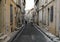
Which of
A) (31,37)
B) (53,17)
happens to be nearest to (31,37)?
(31,37)

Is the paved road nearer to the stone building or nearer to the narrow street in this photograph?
the narrow street

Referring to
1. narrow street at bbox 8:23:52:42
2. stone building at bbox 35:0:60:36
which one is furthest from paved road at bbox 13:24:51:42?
stone building at bbox 35:0:60:36

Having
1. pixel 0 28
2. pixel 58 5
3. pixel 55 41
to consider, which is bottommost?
pixel 55 41

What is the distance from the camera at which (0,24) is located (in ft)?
45.7

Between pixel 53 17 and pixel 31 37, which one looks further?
pixel 53 17

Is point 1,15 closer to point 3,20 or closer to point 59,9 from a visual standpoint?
point 3,20

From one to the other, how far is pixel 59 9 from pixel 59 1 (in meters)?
0.71

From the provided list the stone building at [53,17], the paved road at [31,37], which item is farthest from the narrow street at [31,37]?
the stone building at [53,17]

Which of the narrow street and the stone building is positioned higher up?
the stone building

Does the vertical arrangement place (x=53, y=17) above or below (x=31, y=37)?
above

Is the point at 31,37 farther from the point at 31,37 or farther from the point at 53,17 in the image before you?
the point at 53,17

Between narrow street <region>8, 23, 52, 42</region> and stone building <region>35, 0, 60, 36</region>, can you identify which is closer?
narrow street <region>8, 23, 52, 42</region>

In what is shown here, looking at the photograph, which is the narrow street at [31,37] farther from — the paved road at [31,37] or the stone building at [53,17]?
the stone building at [53,17]

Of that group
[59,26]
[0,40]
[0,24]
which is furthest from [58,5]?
[0,40]
